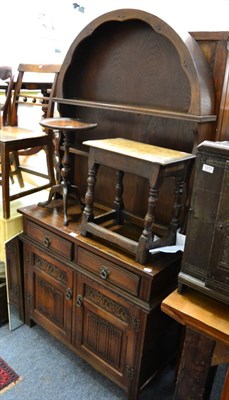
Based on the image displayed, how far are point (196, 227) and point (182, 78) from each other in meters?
0.69

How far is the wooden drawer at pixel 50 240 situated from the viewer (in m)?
1.52

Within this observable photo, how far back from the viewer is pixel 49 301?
5.65 ft

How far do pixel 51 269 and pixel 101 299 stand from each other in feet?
1.11

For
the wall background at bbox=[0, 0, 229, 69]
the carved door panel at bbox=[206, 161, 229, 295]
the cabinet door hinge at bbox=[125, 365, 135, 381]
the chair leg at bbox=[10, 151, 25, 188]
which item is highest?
the wall background at bbox=[0, 0, 229, 69]

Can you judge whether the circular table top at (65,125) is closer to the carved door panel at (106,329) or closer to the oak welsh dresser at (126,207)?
the oak welsh dresser at (126,207)

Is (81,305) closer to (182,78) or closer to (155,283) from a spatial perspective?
(155,283)

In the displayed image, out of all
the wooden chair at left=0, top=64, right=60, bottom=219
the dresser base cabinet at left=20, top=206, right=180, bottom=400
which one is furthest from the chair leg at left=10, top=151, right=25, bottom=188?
the dresser base cabinet at left=20, top=206, right=180, bottom=400

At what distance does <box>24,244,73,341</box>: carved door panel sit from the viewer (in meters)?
1.61

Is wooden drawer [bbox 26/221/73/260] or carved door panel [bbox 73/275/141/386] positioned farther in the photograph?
wooden drawer [bbox 26/221/73/260]

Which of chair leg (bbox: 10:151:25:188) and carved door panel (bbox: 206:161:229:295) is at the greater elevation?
carved door panel (bbox: 206:161:229:295)

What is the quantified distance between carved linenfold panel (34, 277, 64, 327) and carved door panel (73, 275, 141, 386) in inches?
4.4

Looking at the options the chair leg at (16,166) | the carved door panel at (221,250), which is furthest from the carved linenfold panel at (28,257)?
the carved door panel at (221,250)

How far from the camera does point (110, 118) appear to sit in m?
1.67

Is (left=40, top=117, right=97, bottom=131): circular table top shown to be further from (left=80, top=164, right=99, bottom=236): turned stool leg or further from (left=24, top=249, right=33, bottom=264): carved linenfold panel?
(left=24, top=249, right=33, bottom=264): carved linenfold panel
